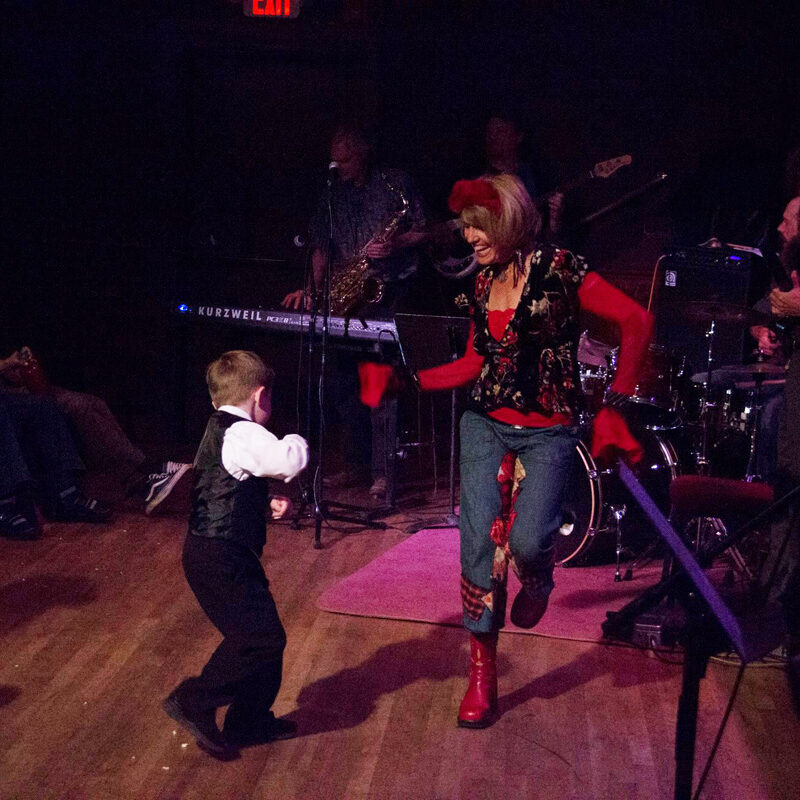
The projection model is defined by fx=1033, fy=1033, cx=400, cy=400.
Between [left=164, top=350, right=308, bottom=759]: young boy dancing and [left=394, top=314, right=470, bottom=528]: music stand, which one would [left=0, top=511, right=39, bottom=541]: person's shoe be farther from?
[left=164, top=350, right=308, bottom=759]: young boy dancing

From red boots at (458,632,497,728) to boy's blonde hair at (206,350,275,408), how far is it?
1130mm

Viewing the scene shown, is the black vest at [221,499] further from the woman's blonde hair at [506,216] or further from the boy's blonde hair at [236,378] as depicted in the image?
the woman's blonde hair at [506,216]

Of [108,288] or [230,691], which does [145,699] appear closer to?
[230,691]

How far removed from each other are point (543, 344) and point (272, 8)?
5.16 metres

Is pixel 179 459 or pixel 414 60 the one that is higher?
pixel 414 60

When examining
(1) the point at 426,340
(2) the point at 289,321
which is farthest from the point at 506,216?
(2) the point at 289,321

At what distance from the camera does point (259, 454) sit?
10.3ft

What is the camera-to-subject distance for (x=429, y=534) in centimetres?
591

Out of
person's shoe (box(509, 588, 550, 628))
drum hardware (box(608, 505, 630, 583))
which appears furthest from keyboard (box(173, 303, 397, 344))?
person's shoe (box(509, 588, 550, 628))

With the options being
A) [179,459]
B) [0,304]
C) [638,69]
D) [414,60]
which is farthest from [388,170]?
[0,304]

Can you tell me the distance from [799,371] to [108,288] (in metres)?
5.83

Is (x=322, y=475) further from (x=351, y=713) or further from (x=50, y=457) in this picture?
(x=351, y=713)

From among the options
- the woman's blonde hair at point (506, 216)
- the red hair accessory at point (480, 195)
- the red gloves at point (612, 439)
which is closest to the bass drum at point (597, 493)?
the red gloves at point (612, 439)

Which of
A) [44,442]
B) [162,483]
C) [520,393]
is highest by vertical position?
[520,393]
